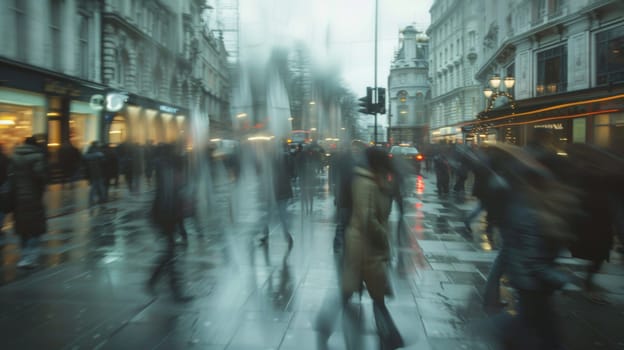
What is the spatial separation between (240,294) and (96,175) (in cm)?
1087

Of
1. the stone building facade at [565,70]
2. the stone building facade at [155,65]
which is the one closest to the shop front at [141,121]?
the stone building facade at [155,65]

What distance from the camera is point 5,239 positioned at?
31.3 feet

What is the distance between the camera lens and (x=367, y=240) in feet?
13.8

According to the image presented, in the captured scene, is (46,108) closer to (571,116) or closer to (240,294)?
(240,294)

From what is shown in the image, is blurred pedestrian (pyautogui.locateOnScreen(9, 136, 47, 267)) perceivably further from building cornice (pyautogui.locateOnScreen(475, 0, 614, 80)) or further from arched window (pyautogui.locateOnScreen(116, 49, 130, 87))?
building cornice (pyautogui.locateOnScreen(475, 0, 614, 80))

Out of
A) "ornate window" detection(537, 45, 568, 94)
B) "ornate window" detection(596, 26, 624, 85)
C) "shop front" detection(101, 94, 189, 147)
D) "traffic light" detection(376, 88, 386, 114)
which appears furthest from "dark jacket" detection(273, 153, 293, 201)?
"ornate window" detection(537, 45, 568, 94)

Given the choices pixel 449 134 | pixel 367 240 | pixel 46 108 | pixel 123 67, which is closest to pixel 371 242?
pixel 367 240

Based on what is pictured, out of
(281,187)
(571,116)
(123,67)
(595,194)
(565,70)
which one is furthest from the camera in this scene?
(123,67)

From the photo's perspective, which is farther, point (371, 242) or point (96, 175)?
point (96, 175)

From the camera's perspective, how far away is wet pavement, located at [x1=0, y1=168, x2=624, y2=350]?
15.2 feet

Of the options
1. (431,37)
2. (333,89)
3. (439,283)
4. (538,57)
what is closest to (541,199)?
(439,283)

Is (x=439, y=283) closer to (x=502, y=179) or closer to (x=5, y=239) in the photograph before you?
(x=502, y=179)

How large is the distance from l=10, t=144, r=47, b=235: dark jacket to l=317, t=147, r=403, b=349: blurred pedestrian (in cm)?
499

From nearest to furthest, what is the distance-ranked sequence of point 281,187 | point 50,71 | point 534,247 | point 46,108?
point 534,247, point 281,187, point 50,71, point 46,108
